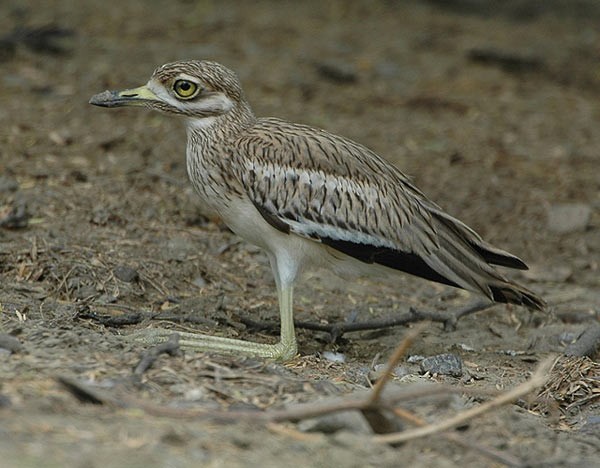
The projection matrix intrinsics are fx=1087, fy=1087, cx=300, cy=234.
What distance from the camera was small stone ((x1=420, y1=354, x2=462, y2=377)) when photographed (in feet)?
17.2

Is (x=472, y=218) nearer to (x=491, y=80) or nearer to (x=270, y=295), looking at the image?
(x=270, y=295)

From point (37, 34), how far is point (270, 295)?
193 inches

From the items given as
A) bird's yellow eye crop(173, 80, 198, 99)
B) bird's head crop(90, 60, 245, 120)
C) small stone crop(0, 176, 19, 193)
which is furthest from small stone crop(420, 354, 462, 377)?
small stone crop(0, 176, 19, 193)

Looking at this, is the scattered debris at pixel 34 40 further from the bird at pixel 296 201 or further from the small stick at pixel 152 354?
the small stick at pixel 152 354

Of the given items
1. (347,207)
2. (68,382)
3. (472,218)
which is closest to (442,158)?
(472,218)

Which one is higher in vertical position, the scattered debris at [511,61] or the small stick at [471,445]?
the scattered debris at [511,61]

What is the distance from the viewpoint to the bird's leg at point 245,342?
5.04 meters

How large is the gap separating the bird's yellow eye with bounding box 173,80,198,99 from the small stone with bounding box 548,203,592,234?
11.4 feet

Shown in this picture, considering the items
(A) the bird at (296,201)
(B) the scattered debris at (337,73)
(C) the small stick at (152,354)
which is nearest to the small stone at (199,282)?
(A) the bird at (296,201)

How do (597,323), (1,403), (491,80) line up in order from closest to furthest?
(1,403)
(597,323)
(491,80)

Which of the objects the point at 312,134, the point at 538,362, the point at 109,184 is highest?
the point at 312,134

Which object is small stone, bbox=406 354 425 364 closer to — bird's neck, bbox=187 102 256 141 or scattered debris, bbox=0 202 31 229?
bird's neck, bbox=187 102 256 141

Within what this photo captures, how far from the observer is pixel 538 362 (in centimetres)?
567

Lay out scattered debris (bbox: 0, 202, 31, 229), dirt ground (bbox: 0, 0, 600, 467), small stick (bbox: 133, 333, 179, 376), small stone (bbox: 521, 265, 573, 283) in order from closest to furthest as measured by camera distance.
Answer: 1. dirt ground (bbox: 0, 0, 600, 467)
2. small stick (bbox: 133, 333, 179, 376)
3. scattered debris (bbox: 0, 202, 31, 229)
4. small stone (bbox: 521, 265, 573, 283)
